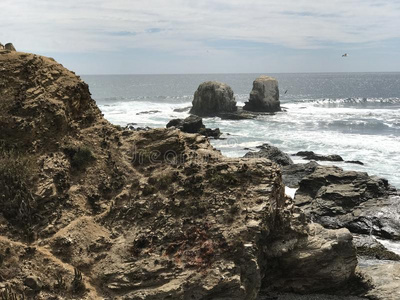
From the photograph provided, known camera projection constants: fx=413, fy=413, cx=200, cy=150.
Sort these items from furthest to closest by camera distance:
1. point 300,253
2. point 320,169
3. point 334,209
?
point 320,169
point 334,209
point 300,253

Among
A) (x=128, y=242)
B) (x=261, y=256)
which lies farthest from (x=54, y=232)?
(x=261, y=256)

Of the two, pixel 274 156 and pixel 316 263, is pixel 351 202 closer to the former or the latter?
pixel 274 156

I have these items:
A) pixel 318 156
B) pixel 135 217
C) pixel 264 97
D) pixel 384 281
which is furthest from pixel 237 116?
pixel 135 217

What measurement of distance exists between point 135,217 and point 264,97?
72.8m

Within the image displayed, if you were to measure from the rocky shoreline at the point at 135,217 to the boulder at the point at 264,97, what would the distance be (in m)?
68.0

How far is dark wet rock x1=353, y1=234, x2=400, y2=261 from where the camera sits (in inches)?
795

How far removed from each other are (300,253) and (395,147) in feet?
125

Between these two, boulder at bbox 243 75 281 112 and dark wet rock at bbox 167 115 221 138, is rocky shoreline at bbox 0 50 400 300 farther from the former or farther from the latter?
boulder at bbox 243 75 281 112

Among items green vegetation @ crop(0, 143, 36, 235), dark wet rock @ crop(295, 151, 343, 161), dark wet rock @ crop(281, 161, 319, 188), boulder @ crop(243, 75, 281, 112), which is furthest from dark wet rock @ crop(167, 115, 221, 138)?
green vegetation @ crop(0, 143, 36, 235)

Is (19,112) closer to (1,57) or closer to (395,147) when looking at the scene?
(1,57)

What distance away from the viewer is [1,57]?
1602 cm

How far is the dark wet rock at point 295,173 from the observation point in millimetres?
33188

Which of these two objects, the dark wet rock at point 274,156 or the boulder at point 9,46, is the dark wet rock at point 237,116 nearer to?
the dark wet rock at point 274,156

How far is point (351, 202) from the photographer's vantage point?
26.3 meters
